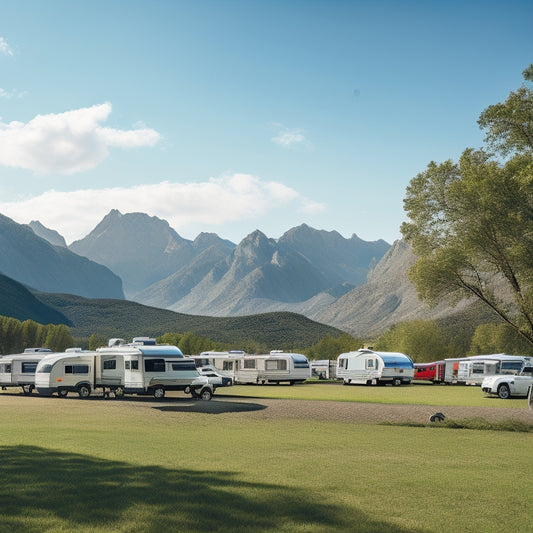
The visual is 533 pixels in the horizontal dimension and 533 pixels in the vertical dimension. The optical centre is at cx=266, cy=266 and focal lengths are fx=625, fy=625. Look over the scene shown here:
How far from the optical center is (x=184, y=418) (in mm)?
22188

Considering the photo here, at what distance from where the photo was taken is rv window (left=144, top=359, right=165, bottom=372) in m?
35.2

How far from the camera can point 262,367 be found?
54.2 metres

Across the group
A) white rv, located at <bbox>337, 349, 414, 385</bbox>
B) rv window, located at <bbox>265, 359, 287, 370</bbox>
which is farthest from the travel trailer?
white rv, located at <bbox>337, 349, 414, 385</bbox>

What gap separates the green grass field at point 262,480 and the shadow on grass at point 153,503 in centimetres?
2

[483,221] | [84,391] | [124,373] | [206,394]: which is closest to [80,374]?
[84,391]

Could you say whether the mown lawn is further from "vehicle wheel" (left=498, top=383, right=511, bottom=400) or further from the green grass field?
the green grass field

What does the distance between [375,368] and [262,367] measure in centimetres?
967

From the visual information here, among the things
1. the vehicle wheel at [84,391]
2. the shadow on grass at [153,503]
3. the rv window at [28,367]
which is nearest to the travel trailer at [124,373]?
the vehicle wheel at [84,391]

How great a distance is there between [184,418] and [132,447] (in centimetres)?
799

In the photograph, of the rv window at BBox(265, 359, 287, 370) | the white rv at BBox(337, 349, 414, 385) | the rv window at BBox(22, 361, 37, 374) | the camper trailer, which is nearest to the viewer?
the camper trailer

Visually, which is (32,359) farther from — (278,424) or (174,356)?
(278,424)

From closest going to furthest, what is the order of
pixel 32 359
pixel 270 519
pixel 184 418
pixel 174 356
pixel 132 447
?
1. pixel 270 519
2. pixel 132 447
3. pixel 184 418
4. pixel 174 356
5. pixel 32 359

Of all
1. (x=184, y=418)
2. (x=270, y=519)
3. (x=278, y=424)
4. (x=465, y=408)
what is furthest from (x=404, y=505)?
(x=465, y=408)

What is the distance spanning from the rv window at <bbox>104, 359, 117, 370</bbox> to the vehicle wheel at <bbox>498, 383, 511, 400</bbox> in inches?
889
